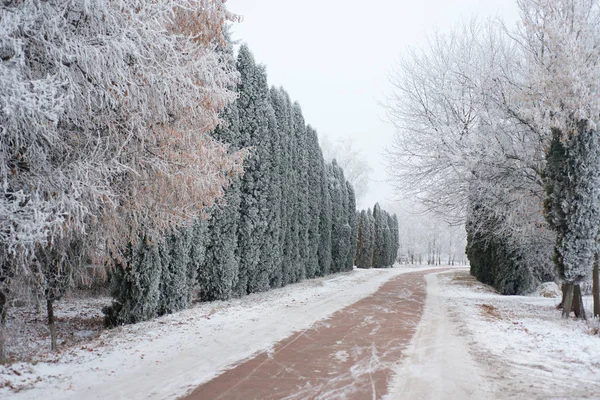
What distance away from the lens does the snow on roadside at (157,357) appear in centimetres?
400

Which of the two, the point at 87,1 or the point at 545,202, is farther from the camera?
the point at 545,202

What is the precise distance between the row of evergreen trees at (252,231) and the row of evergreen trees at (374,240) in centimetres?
1168

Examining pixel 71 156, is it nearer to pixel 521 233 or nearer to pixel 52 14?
pixel 52 14

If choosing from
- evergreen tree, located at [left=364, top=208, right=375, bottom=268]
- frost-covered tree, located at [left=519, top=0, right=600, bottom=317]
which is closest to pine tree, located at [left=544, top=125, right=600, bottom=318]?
frost-covered tree, located at [left=519, top=0, right=600, bottom=317]

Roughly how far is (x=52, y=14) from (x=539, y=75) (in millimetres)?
8476

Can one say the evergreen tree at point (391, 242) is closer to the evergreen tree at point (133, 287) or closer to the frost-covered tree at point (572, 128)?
the frost-covered tree at point (572, 128)

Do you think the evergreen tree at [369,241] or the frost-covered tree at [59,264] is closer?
the frost-covered tree at [59,264]

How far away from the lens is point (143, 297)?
7.91 metres

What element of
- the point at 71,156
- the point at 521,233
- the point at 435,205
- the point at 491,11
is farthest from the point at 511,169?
the point at 71,156

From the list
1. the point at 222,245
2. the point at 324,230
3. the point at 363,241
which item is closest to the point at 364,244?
the point at 363,241

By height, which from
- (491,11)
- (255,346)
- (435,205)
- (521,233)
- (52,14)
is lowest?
(255,346)

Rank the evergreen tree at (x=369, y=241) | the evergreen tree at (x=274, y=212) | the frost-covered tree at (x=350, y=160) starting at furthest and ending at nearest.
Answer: the frost-covered tree at (x=350, y=160)
the evergreen tree at (x=369, y=241)
the evergreen tree at (x=274, y=212)

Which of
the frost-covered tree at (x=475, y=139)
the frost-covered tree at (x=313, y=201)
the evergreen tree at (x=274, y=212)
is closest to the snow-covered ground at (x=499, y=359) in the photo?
the frost-covered tree at (x=475, y=139)

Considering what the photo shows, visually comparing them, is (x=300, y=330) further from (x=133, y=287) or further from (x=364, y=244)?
(x=364, y=244)
